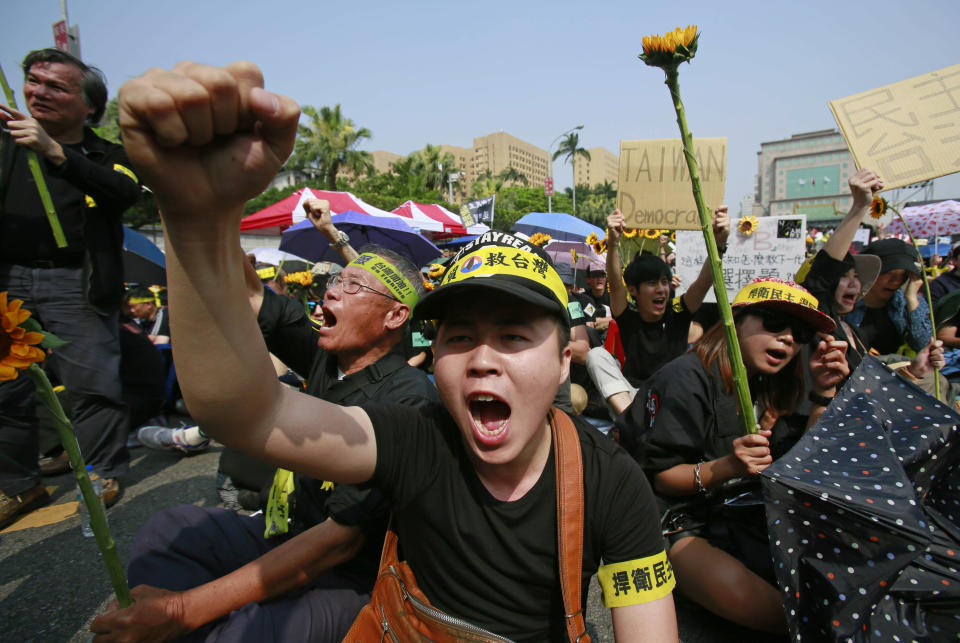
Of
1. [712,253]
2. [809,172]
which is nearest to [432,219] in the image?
[712,253]

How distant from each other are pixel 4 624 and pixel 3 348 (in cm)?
185

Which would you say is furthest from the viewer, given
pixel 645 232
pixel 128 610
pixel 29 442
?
pixel 645 232

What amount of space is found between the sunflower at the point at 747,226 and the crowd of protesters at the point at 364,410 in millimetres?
2048

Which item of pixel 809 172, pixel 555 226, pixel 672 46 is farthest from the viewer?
pixel 809 172

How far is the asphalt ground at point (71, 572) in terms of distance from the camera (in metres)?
2.31

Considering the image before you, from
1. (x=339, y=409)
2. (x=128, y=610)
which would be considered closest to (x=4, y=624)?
(x=128, y=610)

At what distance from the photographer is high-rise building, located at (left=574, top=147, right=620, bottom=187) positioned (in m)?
120

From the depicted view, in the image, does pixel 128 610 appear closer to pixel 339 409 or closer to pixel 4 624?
pixel 339 409

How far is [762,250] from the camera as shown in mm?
5773

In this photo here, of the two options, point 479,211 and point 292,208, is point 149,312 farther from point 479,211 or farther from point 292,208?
point 479,211

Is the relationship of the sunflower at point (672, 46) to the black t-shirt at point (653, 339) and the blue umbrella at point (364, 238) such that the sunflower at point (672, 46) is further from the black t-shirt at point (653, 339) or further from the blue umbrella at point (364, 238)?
the blue umbrella at point (364, 238)

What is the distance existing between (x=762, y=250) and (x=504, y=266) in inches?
218

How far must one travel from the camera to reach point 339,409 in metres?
1.17

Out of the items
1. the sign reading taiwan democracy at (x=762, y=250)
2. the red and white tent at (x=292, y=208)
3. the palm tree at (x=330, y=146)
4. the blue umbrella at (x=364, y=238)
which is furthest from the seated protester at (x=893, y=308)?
the palm tree at (x=330, y=146)
